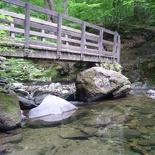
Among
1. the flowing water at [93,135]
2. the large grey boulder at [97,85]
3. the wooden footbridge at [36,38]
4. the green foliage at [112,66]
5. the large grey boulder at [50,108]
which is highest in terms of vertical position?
the wooden footbridge at [36,38]

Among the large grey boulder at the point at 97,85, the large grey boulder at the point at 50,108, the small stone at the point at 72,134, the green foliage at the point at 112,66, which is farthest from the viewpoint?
the green foliage at the point at 112,66

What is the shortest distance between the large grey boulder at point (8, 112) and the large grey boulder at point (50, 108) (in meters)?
1.11

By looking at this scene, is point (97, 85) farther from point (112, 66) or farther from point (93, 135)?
point (93, 135)

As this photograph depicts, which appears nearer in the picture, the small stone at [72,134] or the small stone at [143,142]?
the small stone at [143,142]

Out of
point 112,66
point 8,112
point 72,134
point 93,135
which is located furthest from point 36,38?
point 112,66

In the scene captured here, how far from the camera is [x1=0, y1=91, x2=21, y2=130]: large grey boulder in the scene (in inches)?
205

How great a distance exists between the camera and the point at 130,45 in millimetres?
15984

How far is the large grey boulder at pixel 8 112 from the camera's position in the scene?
5195mm

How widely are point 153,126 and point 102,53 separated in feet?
20.1

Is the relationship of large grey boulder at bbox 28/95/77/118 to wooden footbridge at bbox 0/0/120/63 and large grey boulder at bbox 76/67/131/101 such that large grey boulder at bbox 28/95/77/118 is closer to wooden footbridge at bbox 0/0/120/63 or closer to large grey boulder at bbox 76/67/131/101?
wooden footbridge at bbox 0/0/120/63

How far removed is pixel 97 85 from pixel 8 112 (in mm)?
4785

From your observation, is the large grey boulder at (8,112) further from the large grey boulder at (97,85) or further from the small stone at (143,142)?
the large grey boulder at (97,85)

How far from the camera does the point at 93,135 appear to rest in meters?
5.03

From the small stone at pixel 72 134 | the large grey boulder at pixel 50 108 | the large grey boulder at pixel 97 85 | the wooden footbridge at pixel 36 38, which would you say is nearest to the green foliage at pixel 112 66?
the wooden footbridge at pixel 36 38
